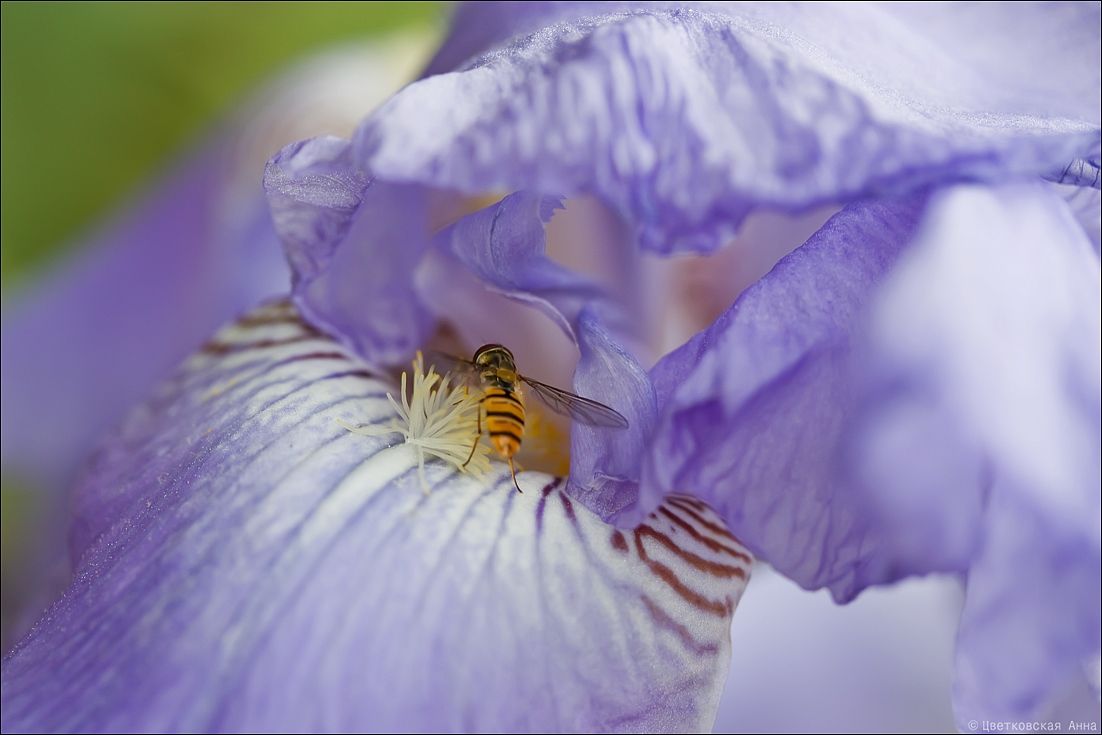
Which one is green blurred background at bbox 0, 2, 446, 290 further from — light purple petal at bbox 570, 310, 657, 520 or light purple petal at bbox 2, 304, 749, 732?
light purple petal at bbox 570, 310, 657, 520

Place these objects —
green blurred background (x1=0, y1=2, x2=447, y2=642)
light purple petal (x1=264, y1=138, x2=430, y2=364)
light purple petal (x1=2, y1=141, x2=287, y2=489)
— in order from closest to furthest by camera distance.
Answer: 1. light purple petal (x1=264, y1=138, x2=430, y2=364)
2. light purple petal (x1=2, y1=141, x2=287, y2=489)
3. green blurred background (x1=0, y1=2, x2=447, y2=642)

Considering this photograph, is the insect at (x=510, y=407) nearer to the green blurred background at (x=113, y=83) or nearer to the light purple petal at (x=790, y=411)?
the light purple petal at (x=790, y=411)

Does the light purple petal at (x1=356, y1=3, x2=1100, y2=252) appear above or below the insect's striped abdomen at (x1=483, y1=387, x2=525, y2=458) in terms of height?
above

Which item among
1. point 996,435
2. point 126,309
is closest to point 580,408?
point 996,435

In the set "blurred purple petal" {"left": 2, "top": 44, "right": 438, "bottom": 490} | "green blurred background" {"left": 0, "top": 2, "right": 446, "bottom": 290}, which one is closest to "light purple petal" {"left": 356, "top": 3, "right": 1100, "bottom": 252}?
"blurred purple petal" {"left": 2, "top": 44, "right": 438, "bottom": 490}

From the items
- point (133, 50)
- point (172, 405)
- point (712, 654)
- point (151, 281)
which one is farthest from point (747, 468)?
point (133, 50)

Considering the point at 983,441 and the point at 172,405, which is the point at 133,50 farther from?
the point at 983,441
